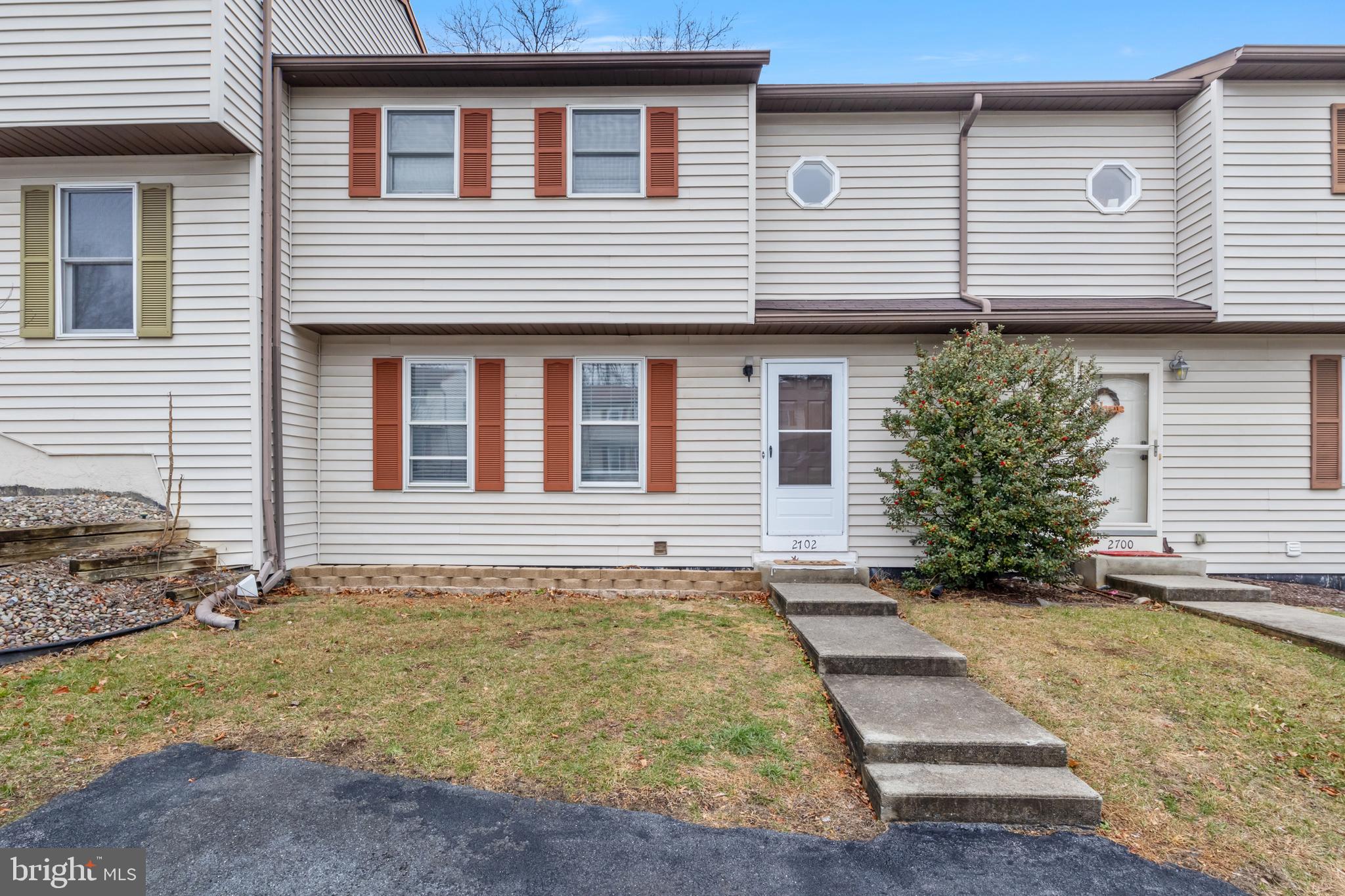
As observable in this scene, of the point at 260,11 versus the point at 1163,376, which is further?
the point at 1163,376

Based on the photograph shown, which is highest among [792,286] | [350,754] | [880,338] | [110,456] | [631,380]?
[792,286]

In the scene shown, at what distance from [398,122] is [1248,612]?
30.5 ft

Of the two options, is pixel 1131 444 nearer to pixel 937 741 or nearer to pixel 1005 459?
pixel 1005 459

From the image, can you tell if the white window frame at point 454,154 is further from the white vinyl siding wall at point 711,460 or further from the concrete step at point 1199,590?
the concrete step at point 1199,590

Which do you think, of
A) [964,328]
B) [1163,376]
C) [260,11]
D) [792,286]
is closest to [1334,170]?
[1163,376]

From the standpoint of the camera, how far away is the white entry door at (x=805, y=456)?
721cm

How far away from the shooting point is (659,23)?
1545cm

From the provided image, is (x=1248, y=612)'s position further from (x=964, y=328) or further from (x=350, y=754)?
(x=350, y=754)

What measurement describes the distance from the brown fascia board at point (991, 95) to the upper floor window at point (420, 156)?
3.45 meters

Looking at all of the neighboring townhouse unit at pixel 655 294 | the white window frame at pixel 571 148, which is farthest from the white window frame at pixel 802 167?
the white window frame at pixel 571 148

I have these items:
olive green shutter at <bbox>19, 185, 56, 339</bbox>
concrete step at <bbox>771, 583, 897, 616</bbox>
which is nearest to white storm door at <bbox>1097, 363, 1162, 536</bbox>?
concrete step at <bbox>771, 583, 897, 616</bbox>

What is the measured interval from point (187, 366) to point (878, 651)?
679 cm

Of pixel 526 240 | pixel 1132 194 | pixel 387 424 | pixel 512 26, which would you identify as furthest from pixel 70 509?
pixel 512 26

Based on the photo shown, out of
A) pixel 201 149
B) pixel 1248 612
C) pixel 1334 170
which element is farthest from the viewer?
pixel 1334 170
